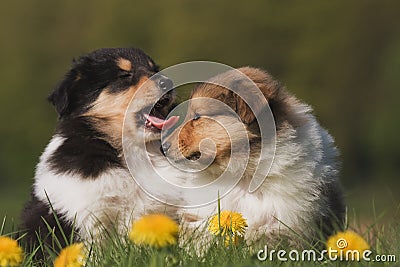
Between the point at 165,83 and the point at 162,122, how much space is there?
0.91 ft

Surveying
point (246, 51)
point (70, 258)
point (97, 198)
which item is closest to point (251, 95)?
point (97, 198)

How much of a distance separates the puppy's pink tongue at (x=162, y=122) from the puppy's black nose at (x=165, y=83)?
21 cm

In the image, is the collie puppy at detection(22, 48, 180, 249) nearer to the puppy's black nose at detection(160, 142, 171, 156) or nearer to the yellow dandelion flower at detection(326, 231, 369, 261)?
the puppy's black nose at detection(160, 142, 171, 156)

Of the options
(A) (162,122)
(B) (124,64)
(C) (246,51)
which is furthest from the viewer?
(C) (246,51)

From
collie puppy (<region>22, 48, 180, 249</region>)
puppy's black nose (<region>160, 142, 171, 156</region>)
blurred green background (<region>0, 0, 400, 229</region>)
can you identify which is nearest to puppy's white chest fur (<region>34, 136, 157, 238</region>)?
collie puppy (<region>22, 48, 180, 249</region>)

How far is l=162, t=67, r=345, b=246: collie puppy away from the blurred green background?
15.7 meters

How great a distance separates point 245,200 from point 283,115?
587 millimetres

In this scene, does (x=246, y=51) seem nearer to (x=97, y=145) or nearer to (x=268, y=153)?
(x=97, y=145)

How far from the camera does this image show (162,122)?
17.4 ft

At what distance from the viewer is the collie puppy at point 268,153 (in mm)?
4910

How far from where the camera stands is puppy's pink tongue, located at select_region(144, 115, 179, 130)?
17.1 feet

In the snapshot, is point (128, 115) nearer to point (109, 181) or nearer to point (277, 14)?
point (109, 181)

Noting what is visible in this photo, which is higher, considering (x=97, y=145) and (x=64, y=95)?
(x=64, y=95)

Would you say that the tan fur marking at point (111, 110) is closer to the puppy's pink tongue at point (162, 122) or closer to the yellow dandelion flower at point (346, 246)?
the puppy's pink tongue at point (162, 122)
